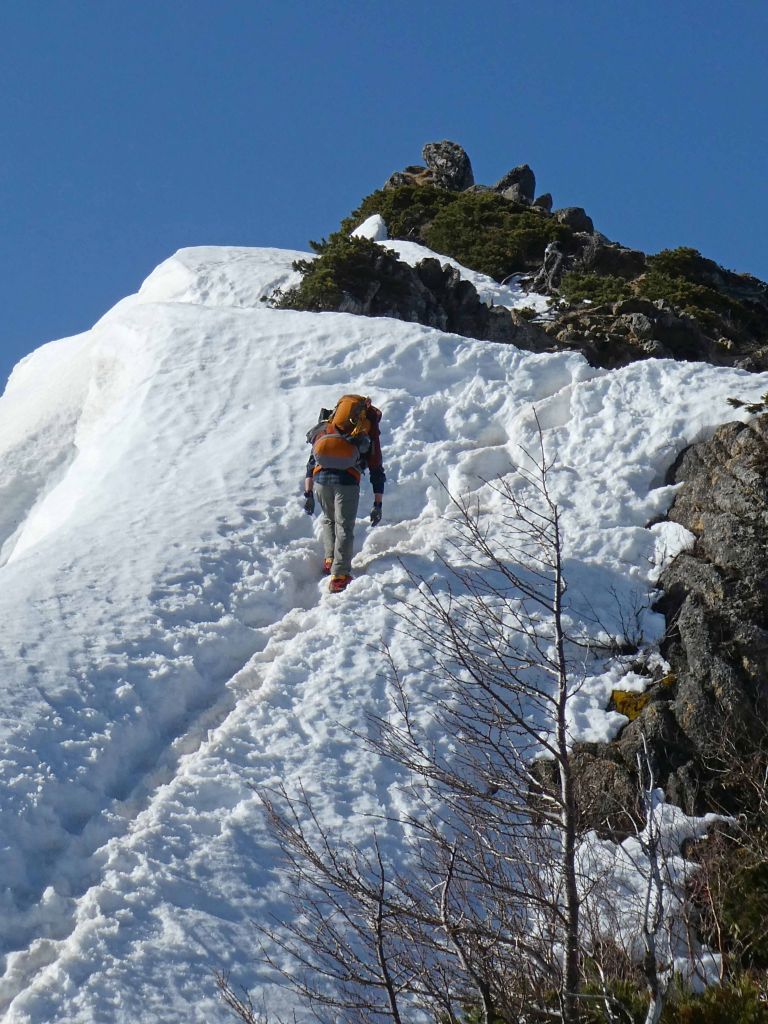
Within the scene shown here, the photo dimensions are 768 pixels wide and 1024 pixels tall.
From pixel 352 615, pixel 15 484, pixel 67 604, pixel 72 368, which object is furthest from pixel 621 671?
pixel 72 368

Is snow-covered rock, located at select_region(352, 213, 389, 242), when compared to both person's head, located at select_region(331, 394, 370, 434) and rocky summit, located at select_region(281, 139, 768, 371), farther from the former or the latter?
person's head, located at select_region(331, 394, 370, 434)

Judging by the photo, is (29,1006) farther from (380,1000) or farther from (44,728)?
(44,728)

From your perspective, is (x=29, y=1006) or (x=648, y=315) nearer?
(x=29, y=1006)

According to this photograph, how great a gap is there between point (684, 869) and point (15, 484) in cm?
1356

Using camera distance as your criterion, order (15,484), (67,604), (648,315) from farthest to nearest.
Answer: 1. (648,315)
2. (15,484)
3. (67,604)

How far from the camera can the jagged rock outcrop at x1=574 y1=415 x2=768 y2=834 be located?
1010 cm

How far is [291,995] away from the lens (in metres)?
8.05

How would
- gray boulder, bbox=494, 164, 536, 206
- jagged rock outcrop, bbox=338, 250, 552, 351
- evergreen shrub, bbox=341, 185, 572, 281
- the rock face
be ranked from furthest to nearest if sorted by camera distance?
1. gray boulder, bbox=494, 164, 536, 206
2. evergreen shrub, bbox=341, 185, 572, 281
3. jagged rock outcrop, bbox=338, 250, 552, 351
4. the rock face

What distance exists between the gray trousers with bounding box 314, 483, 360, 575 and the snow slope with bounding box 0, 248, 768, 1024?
32cm

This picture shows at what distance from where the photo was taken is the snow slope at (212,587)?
28.6 ft

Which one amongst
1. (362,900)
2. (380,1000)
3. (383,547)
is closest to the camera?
(362,900)

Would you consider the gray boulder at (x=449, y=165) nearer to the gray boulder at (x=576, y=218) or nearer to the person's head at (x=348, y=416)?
the gray boulder at (x=576, y=218)

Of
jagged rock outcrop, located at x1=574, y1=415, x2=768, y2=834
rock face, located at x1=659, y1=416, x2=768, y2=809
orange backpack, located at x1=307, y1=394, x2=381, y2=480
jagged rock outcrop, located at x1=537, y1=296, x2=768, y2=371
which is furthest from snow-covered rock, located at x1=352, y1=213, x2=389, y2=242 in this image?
jagged rock outcrop, located at x1=574, y1=415, x2=768, y2=834

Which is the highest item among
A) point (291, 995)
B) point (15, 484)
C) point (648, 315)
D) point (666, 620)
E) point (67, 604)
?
point (648, 315)
